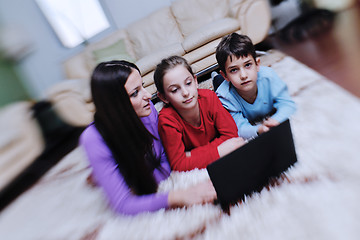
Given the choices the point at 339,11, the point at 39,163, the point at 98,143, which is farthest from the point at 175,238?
the point at 339,11

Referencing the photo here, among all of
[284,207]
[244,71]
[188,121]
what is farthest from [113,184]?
[244,71]

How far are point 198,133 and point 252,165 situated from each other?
1.20 ft

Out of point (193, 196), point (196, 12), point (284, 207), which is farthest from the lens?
point (196, 12)

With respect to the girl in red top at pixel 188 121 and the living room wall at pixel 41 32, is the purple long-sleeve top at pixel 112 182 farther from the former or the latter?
the living room wall at pixel 41 32

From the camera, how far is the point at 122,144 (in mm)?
774

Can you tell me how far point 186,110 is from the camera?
3.12 feet

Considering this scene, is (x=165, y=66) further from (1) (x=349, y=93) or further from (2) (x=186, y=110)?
(1) (x=349, y=93)

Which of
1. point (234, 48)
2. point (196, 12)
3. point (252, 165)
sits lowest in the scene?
point (252, 165)

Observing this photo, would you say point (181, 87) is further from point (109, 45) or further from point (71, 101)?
point (109, 45)

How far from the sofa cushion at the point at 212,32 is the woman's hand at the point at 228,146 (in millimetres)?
1593

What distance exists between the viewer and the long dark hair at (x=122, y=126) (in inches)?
28.0

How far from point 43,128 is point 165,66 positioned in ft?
5.90

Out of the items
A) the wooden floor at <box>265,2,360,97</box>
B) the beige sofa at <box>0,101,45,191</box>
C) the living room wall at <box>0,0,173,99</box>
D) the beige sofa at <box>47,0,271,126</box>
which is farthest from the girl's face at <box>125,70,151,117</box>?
the living room wall at <box>0,0,173,99</box>

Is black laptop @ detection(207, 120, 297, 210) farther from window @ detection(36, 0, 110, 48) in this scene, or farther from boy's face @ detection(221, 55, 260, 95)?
window @ detection(36, 0, 110, 48)
